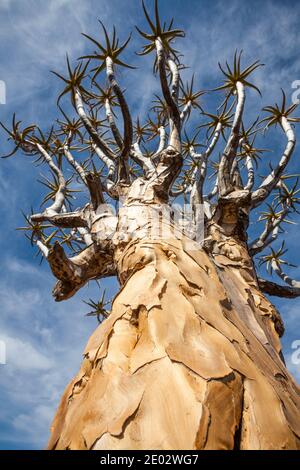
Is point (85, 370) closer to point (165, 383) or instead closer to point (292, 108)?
point (165, 383)

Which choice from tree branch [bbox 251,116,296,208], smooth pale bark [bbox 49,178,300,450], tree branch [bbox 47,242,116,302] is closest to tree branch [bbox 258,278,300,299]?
tree branch [bbox 251,116,296,208]

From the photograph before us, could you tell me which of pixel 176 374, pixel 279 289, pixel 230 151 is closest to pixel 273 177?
pixel 230 151

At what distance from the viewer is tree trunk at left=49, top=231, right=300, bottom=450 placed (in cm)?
134

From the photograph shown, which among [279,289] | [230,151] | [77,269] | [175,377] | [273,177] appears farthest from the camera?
A: [279,289]

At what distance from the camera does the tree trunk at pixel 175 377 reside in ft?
4.39

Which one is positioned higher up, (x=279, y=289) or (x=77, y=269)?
(x=279, y=289)

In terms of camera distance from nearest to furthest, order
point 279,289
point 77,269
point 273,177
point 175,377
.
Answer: point 175,377
point 77,269
point 273,177
point 279,289

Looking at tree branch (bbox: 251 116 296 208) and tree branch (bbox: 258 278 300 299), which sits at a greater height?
tree branch (bbox: 251 116 296 208)

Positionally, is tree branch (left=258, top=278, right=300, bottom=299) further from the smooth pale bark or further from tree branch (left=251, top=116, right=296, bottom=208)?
the smooth pale bark

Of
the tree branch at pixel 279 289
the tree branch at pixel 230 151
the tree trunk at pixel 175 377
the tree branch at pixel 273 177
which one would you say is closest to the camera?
the tree trunk at pixel 175 377

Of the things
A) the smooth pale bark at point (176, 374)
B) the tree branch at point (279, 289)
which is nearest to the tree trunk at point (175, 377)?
the smooth pale bark at point (176, 374)

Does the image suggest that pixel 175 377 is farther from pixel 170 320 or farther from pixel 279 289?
pixel 279 289

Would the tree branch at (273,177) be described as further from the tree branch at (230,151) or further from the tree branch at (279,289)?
the tree branch at (279,289)

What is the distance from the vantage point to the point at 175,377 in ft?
4.84
